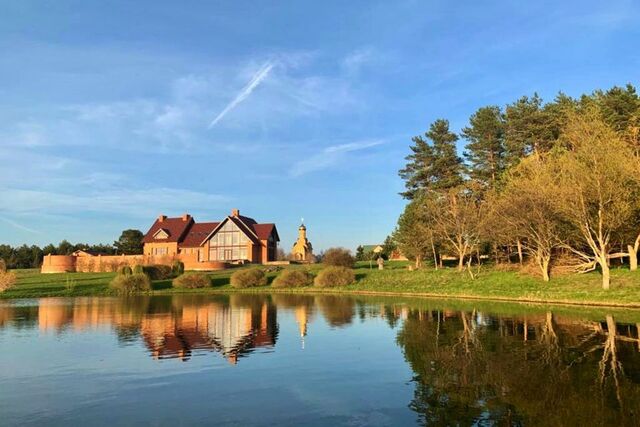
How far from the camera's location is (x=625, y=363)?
50.6ft

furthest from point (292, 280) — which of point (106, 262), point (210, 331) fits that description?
point (106, 262)

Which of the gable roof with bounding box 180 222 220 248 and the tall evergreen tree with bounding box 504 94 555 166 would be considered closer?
the tall evergreen tree with bounding box 504 94 555 166

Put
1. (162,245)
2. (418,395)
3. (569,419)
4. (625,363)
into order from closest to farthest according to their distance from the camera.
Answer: (569,419), (418,395), (625,363), (162,245)

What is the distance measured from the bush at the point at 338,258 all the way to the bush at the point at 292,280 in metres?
8.64

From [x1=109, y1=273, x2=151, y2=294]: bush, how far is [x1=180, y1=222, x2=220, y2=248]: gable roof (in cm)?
3016

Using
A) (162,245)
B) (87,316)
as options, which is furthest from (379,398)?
(162,245)

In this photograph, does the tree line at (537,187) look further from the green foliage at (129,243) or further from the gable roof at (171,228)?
the green foliage at (129,243)

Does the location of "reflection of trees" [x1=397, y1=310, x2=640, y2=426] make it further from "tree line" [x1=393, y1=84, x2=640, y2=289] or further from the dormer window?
the dormer window

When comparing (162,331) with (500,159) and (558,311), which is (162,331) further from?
(500,159)

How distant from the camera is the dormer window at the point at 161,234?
296ft

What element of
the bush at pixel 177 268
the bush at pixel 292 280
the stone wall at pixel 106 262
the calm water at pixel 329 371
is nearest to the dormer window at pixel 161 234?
the stone wall at pixel 106 262

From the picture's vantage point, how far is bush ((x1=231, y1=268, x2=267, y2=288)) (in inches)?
2280

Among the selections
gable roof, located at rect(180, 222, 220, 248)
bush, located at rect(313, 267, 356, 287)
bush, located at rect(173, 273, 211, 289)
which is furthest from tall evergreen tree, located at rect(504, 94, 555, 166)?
gable roof, located at rect(180, 222, 220, 248)

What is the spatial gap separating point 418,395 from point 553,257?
39.8 m
